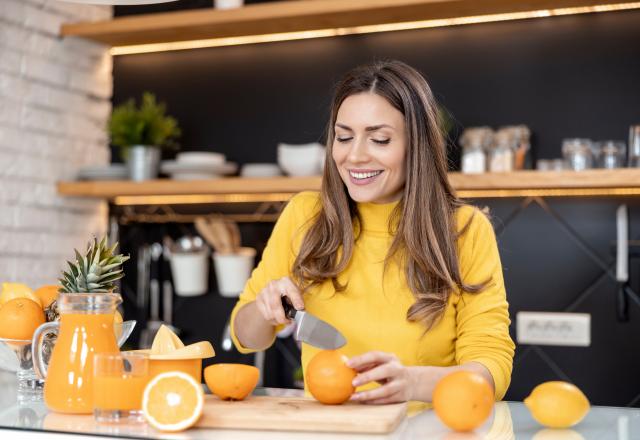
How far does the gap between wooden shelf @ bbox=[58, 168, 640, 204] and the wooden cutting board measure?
4.87ft

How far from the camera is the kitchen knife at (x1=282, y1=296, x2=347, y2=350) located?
1.61 m

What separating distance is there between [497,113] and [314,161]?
0.65m

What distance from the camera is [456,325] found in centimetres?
192

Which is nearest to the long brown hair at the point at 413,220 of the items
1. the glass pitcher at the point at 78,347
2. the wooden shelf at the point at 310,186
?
the glass pitcher at the point at 78,347

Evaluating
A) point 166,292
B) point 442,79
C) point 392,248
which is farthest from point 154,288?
point 392,248

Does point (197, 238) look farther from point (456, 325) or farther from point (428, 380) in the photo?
point (428, 380)

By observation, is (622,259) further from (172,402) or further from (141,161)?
(172,402)

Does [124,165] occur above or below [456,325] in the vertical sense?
above

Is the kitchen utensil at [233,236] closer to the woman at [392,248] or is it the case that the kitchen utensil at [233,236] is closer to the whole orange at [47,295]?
the woman at [392,248]

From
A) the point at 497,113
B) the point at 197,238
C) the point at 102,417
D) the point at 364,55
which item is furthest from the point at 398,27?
the point at 102,417

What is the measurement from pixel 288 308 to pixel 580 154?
1.45 metres

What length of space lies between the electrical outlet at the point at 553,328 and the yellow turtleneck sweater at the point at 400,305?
110 cm

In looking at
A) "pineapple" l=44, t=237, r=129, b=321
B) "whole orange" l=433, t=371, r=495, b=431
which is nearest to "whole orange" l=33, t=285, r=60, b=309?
"pineapple" l=44, t=237, r=129, b=321

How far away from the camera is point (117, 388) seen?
1.33m
